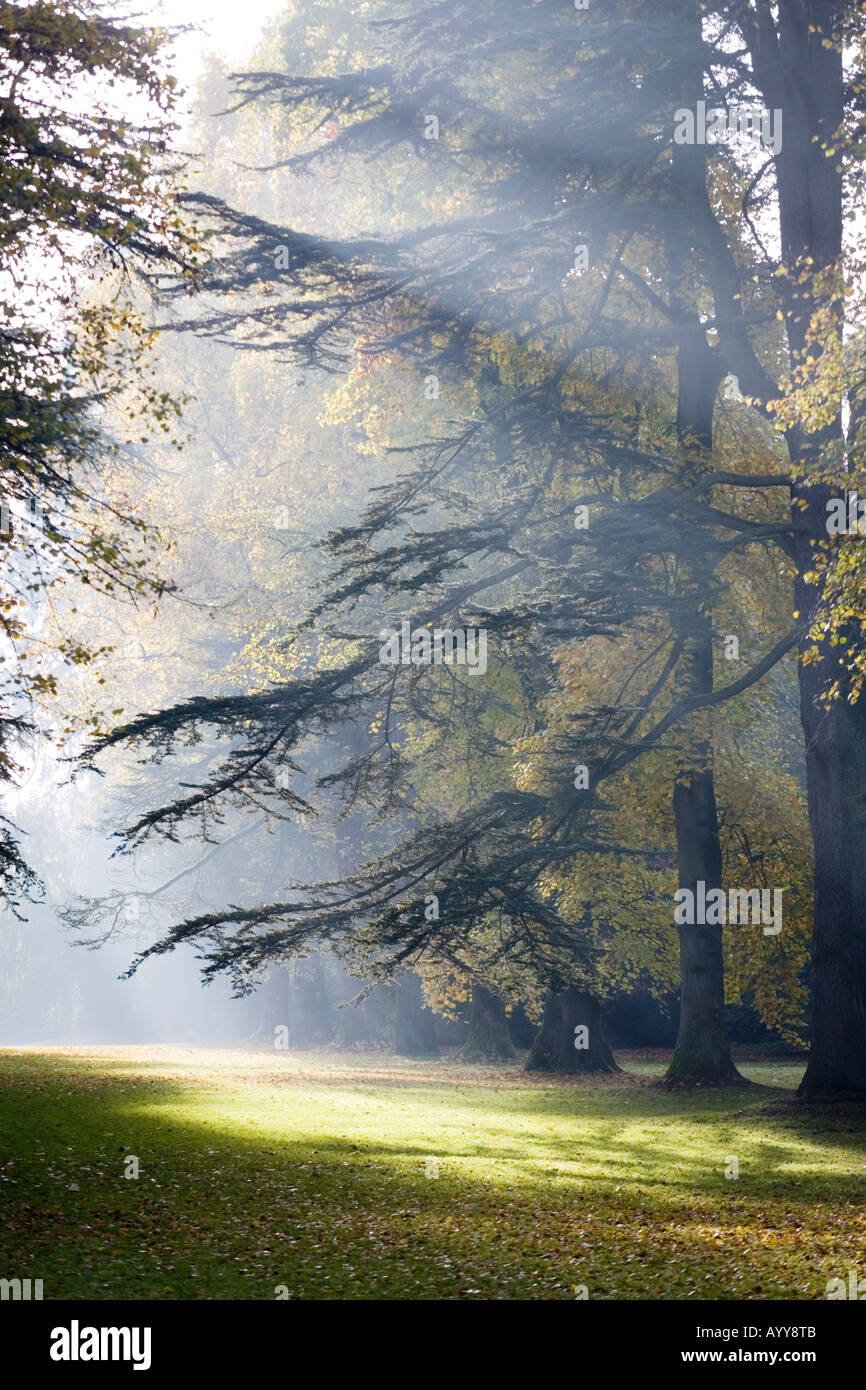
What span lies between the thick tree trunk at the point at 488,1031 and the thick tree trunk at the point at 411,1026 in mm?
2699

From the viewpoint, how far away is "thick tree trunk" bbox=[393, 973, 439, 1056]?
35.5 meters

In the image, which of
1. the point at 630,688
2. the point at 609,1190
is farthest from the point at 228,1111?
the point at 630,688

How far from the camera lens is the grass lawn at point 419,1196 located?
377 inches

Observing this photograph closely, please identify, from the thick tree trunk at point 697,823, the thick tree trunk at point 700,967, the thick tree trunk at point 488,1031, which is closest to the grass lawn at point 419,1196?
the thick tree trunk at point 700,967

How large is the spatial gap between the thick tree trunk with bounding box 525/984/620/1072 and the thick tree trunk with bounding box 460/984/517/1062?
4.36 metres

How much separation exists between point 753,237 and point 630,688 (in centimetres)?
796

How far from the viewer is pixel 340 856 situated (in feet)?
120

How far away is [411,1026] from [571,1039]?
29.3 feet

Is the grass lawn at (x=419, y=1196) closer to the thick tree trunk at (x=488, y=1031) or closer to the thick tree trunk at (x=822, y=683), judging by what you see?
the thick tree trunk at (x=822, y=683)

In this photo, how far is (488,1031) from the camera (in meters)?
32.8

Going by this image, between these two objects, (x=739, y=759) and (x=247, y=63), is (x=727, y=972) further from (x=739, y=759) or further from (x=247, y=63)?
(x=247, y=63)

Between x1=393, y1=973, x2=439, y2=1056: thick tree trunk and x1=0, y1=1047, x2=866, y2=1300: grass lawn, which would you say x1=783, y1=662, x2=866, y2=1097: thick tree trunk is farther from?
x1=393, y1=973, x2=439, y2=1056: thick tree trunk

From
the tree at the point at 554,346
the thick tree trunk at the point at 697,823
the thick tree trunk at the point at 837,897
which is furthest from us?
the thick tree trunk at the point at 697,823

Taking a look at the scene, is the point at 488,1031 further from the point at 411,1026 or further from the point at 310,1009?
the point at 310,1009
